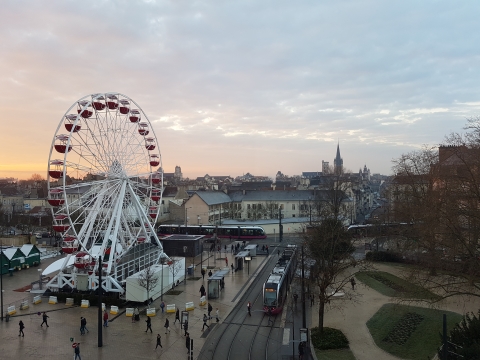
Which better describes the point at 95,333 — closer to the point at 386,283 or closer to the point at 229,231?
the point at 386,283

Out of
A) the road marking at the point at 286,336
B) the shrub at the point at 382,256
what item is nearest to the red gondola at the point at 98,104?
the road marking at the point at 286,336

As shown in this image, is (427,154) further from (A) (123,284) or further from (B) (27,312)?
(B) (27,312)

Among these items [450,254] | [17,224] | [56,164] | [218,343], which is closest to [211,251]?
[56,164]

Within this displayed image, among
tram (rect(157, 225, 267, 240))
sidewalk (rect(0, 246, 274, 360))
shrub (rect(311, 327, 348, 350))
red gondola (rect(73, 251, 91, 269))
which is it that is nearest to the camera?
sidewalk (rect(0, 246, 274, 360))

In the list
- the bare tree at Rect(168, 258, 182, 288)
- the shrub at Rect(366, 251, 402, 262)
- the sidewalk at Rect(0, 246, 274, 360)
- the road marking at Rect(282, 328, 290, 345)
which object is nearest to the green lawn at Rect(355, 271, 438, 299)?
the shrub at Rect(366, 251, 402, 262)

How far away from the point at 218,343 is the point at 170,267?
39.8ft

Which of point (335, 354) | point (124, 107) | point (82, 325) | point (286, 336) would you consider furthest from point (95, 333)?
point (124, 107)

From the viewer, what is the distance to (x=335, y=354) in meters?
19.5

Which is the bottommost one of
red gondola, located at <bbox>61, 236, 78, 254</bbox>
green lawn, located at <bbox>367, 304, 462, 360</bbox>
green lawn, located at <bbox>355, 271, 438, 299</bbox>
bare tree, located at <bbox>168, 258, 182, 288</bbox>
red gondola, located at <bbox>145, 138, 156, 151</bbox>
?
green lawn, located at <bbox>367, 304, 462, 360</bbox>

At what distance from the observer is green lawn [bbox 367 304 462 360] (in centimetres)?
1979

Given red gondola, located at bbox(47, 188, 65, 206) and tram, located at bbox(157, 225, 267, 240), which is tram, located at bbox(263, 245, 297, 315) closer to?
red gondola, located at bbox(47, 188, 65, 206)

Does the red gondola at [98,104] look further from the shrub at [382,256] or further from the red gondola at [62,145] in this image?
the shrub at [382,256]

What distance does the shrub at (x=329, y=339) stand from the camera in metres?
20.3

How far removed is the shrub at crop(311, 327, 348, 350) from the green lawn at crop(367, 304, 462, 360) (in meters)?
1.86
